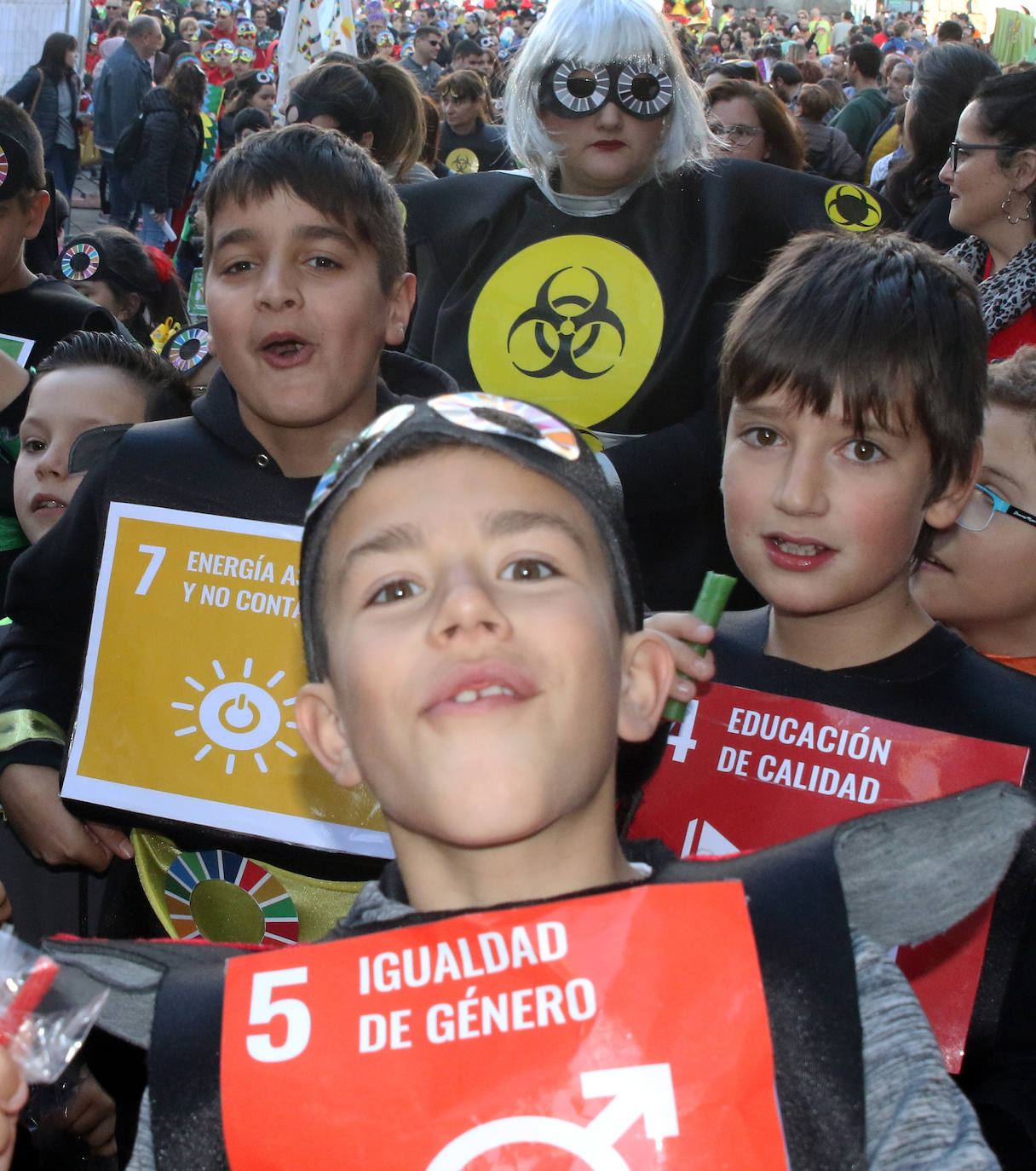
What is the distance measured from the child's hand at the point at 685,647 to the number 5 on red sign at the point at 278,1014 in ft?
1.95

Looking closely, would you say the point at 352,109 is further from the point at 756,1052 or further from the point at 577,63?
the point at 756,1052

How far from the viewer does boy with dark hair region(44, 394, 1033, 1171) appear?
1.24m

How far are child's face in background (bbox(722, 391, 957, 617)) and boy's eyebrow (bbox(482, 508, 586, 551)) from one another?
53 cm

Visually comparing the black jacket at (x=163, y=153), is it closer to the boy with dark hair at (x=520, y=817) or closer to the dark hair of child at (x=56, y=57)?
the dark hair of child at (x=56, y=57)

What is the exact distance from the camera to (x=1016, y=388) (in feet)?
7.49

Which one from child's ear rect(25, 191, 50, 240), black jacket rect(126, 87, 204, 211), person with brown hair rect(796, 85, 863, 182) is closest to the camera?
child's ear rect(25, 191, 50, 240)

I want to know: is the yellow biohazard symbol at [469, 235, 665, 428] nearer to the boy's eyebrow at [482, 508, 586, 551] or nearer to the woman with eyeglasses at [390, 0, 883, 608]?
the woman with eyeglasses at [390, 0, 883, 608]

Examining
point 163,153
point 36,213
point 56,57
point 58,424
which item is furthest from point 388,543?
point 56,57

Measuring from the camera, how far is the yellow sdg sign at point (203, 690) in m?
2.03

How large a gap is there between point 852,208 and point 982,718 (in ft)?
4.52

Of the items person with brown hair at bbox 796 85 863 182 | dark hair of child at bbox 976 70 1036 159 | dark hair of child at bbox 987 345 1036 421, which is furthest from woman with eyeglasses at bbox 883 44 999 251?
dark hair of child at bbox 987 345 1036 421

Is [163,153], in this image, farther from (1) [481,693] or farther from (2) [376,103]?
(1) [481,693]

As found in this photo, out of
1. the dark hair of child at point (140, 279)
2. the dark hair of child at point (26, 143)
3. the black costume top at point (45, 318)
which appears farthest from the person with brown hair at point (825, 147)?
the black costume top at point (45, 318)

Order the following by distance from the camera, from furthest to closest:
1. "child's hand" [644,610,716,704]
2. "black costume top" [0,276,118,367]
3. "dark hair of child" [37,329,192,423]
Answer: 1. "black costume top" [0,276,118,367]
2. "dark hair of child" [37,329,192,423]
3. "child's hand" [644,610,716,704]
